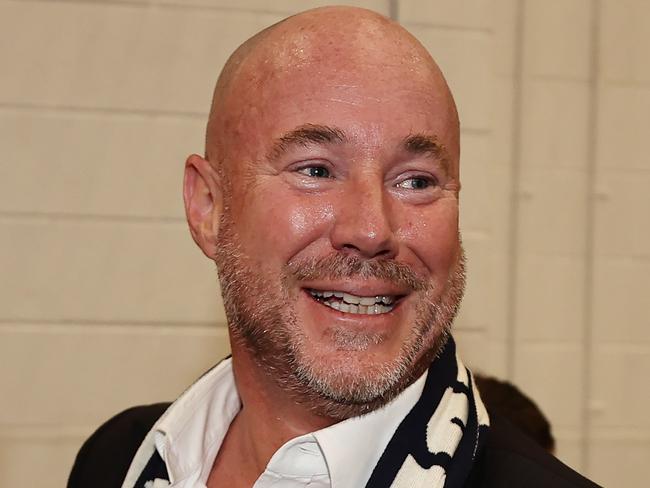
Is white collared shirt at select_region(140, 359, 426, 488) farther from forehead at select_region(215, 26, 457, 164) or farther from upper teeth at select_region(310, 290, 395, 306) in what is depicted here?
forehead at select_region(215, 26, 457, 164)

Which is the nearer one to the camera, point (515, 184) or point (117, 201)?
point (117, 201)

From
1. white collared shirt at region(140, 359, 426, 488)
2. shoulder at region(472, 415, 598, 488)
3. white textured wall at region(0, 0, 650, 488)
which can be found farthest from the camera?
white textured wall at region(0, 0, 650, 488)

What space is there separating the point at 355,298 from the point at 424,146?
210 mm

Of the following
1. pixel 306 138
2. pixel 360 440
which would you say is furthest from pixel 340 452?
pixel 306 138

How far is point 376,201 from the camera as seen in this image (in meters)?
1.21

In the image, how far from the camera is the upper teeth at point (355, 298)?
125 centimetres

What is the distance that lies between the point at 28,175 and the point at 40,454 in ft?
2.17

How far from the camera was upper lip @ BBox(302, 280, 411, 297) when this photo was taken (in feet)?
4.04

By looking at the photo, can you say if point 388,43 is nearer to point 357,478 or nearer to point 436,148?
point 436,148

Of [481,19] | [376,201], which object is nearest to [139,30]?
[481,19]

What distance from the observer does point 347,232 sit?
1.20 m

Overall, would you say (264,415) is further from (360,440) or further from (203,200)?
(203,200)

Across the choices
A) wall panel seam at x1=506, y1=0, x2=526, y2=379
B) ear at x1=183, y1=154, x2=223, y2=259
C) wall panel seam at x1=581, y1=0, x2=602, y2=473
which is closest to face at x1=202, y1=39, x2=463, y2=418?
ear at x1=183, y1=154, x2=223, y2=259

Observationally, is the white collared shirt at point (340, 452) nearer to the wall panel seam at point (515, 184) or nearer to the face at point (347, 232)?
the face at point (347, 232)
